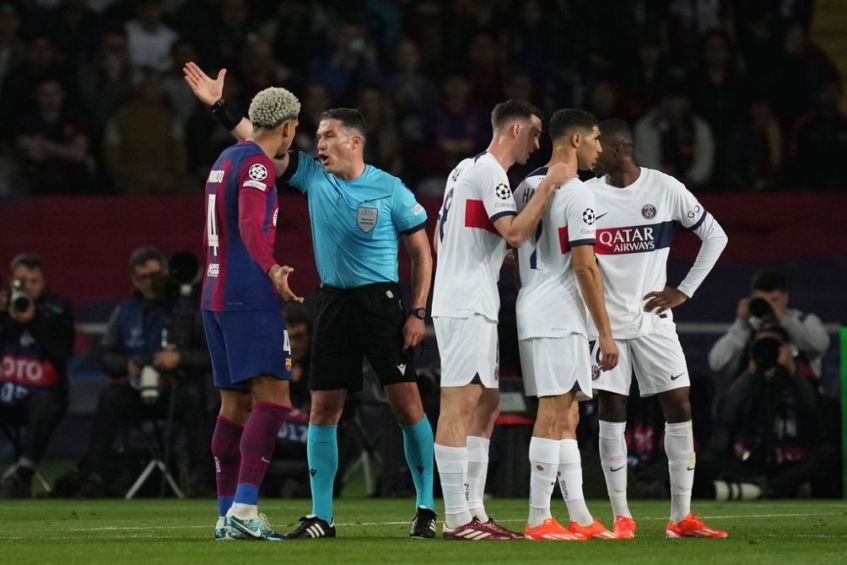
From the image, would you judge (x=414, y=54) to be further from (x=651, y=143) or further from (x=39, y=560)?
(x=39, y=560)

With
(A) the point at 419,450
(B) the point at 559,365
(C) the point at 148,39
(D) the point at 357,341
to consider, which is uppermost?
(C) the point at 148,39

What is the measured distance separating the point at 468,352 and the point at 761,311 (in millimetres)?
6060

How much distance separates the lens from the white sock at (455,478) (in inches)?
349

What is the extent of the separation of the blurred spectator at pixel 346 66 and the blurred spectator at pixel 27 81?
2646 mm

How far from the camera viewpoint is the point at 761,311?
14.4m

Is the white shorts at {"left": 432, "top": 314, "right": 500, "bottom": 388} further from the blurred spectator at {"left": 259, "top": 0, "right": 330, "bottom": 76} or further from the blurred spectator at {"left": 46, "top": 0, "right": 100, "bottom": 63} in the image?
the blurred spectator at {"left": 46, "top": 0, "right": 100, "bottom": 63}

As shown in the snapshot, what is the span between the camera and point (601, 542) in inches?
347

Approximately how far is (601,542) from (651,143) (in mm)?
10116

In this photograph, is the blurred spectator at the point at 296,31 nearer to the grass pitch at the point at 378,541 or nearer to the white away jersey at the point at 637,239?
the grass pitch at the point at 378,541

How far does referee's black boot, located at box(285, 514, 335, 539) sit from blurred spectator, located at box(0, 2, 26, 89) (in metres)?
10.6

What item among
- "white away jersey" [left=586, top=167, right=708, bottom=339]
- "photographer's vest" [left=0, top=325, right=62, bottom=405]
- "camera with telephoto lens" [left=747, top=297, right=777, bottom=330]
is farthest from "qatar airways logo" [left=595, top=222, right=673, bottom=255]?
"photographer's vest" [left=0, top=325, right=62, bottom=405]

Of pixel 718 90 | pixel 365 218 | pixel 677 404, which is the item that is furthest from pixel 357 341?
pixel 718 90

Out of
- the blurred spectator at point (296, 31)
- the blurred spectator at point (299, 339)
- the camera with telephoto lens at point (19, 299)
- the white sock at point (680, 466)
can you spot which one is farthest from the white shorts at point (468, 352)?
the blurred spectator at point (296, 31)

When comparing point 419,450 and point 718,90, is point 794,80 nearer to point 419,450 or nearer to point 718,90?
point 718,90
